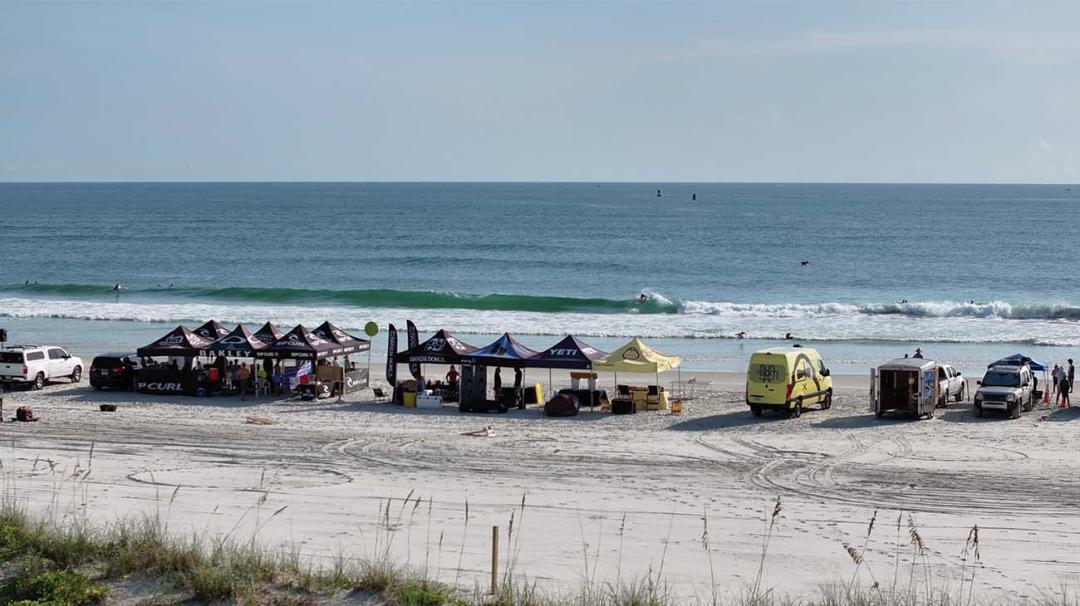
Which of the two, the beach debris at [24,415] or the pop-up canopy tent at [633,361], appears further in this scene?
the pop-up canopy tent at [633,361]

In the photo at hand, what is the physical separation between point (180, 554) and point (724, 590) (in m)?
5.86

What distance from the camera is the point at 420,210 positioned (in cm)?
15600

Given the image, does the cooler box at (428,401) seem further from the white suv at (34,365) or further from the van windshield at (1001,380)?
the van windshield at (1001,380)

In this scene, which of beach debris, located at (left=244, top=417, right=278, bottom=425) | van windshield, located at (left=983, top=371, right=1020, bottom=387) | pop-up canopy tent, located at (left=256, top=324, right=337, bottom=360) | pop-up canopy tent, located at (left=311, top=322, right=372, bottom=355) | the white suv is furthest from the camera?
the white suv

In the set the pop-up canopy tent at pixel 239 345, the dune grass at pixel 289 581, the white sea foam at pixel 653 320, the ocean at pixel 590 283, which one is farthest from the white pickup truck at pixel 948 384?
the pop-up canopy tent at pixel 239 345

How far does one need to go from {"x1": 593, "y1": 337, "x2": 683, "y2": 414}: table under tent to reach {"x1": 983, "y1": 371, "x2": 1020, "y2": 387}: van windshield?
7.08 metres

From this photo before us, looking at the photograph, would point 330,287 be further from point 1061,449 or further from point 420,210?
point 420,210

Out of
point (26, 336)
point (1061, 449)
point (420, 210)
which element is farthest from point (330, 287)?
point (420, 210)

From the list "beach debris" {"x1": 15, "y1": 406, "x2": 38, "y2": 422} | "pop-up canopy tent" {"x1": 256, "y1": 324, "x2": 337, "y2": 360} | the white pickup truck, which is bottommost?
"beach debris" {"x1": 15, "y1": 406, "x2": 38, "y2": 422}

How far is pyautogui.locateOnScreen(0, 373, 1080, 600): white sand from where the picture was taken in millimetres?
13930

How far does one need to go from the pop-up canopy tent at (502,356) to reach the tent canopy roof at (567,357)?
0.27 m

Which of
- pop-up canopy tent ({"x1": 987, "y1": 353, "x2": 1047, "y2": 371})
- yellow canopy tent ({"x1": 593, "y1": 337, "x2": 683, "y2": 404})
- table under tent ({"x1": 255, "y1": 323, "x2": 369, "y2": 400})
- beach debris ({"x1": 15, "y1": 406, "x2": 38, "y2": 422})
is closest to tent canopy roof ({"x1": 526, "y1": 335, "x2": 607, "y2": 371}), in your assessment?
yellow canopy tent ({"x1": 593, "y1": 337, "x2": 683, "y2": 404})

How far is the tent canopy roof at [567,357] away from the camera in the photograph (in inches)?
1027

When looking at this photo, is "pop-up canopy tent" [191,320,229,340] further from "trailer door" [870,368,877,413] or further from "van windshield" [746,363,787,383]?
"trailer door" [870,368,877,413]
